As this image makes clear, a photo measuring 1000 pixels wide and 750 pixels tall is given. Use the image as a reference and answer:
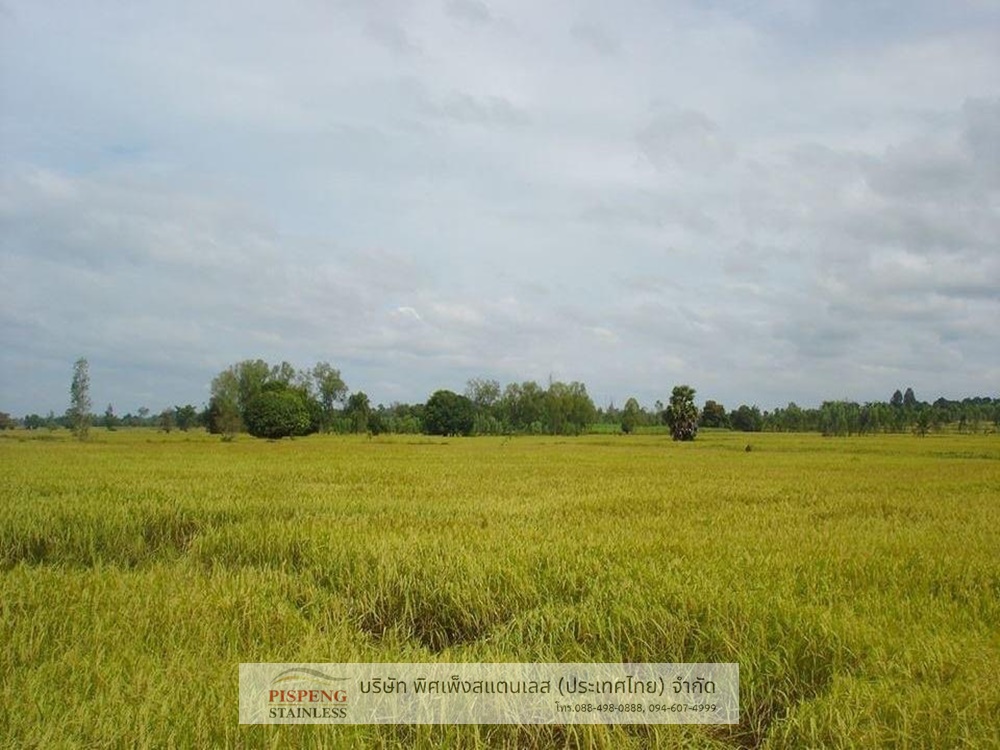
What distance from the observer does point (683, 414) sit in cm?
8394

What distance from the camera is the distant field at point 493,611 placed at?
3.76 metres

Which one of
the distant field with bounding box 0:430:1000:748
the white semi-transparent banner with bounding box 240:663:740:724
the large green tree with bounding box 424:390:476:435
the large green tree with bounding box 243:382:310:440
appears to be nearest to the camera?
the distant field with bounding box 0:430:1000:748

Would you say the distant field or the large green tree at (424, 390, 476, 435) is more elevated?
the large green tree at (424, 390, 476, 435)

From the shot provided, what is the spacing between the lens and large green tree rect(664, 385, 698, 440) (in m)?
83.9

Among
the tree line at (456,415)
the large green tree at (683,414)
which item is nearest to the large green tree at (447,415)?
the tree line at (456,415)

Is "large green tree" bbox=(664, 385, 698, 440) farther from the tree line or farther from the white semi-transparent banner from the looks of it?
the white semi-transparent banner

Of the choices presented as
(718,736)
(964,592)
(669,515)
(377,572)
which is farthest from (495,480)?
(718,736)

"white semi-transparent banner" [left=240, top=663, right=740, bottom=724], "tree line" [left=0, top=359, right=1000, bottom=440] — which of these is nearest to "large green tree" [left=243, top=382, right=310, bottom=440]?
"tree line" [left=0, top=359, right=1000, bottom=440]

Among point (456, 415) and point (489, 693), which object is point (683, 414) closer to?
point (456, 415)

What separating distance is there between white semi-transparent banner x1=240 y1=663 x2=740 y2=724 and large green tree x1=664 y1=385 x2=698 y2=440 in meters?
82.5

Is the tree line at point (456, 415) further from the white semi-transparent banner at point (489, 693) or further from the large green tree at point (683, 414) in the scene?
the white semi-transparent banner at point (489, 693)

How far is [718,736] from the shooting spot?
408 centimetres

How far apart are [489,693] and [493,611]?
5.78 feet

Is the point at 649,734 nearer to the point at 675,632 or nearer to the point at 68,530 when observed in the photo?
the point at 675,632
